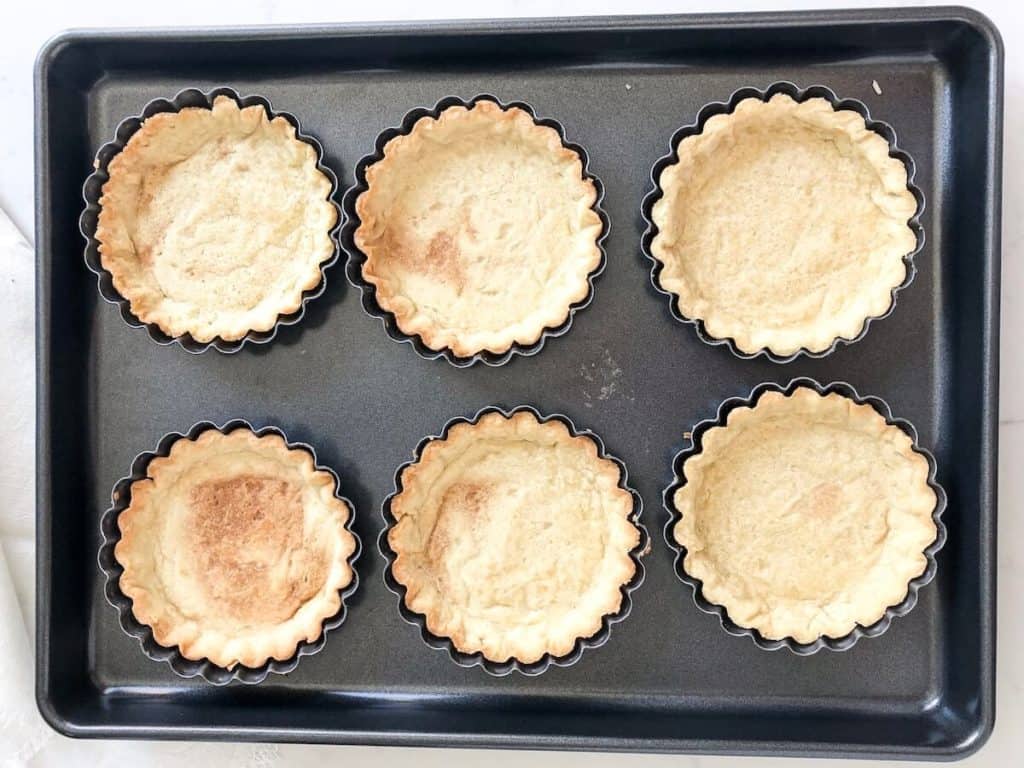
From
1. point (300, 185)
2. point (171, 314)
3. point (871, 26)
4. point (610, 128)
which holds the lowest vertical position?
point (171, 314)

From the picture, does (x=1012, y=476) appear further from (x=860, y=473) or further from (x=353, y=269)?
(x=353, y=269)

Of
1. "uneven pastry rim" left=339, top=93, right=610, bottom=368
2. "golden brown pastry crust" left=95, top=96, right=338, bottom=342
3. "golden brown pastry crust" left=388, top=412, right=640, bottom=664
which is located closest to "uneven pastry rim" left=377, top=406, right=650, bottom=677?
"golden brown pastry crust" left=388, top=412, right=640, bottom=664

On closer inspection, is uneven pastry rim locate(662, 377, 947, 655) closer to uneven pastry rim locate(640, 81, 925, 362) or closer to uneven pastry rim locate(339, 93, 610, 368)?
uneven pastry rim locate(640, 81, 925, 362)

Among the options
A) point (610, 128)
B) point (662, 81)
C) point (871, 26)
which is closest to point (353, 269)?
point (610, 128)

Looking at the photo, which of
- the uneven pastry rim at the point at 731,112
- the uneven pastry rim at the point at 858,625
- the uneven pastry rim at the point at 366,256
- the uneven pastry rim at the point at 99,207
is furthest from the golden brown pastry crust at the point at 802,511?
the uneven pastry rim at the point at 99,207

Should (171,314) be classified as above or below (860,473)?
above

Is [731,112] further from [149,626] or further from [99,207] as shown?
[149,626]
